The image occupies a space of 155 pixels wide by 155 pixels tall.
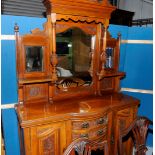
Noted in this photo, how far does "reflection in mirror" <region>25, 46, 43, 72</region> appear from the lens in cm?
194

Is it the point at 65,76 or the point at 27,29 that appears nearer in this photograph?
the point at 27,29

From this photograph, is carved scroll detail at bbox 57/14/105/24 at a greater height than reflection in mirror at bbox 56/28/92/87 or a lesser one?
greater

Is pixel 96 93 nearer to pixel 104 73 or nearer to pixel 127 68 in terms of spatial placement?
pixel 104 73

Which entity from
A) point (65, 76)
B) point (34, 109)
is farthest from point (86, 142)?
point (65, 76)

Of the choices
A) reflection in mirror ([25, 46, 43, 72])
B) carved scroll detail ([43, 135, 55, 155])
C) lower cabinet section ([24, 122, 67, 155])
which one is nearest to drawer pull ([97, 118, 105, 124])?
lower cabinet section ([24, 122, 67, 155])

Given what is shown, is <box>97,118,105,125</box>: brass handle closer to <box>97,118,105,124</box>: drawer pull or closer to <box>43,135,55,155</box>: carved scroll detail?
<box>97,118,105,124</box>: drawer pull

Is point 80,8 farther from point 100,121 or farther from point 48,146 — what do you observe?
point 48,146

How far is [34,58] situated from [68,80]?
485mm

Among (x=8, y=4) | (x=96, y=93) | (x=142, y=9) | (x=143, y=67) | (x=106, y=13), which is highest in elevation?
(x=142, y=9)

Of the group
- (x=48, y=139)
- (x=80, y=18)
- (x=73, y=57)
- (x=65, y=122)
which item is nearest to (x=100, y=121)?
(x=65, y=122)

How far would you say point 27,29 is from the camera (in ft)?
6.40

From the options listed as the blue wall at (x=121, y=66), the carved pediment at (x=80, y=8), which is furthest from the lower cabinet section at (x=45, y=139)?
the carved pediment at (x=80, y=8)

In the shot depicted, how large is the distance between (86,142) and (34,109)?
0.88 m

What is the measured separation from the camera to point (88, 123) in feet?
6.42
